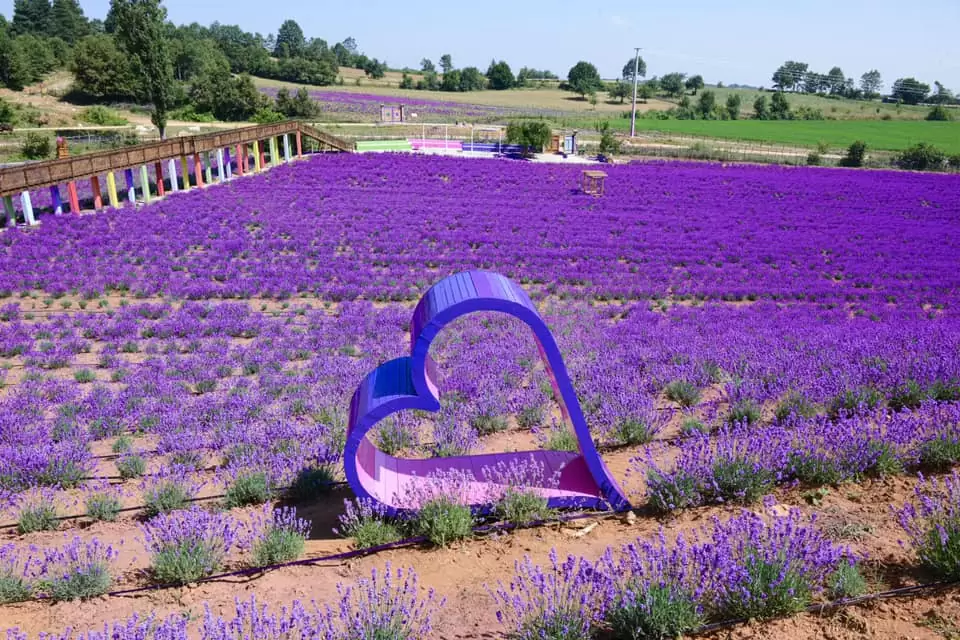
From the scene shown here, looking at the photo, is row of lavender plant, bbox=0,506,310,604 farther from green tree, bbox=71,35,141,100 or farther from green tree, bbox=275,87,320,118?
green tree, bbox=71,35,141,100

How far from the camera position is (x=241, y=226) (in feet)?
79.6

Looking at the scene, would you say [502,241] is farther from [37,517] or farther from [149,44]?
[149,44]

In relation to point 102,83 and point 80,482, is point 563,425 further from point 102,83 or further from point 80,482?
point 102,83

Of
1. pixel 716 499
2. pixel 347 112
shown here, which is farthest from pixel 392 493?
pixel 347 112

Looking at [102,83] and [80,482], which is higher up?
[102,83]

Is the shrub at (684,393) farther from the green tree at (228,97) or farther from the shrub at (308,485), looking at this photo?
the green tree at (228,97)

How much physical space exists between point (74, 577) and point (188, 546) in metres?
0.75

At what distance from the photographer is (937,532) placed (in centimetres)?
396

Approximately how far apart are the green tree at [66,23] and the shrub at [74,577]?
505 feet

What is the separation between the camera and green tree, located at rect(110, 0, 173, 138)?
44438mm

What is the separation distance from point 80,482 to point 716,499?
6.14 metres

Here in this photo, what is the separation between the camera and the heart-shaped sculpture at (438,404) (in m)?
4.92

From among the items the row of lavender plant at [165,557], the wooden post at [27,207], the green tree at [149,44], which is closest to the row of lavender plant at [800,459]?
the row of lavender plant at [165,557]

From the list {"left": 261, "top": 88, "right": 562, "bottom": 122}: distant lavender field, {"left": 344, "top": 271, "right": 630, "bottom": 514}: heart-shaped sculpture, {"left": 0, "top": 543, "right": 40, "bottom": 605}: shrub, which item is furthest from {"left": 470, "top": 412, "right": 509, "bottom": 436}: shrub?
{"left": 261, "top": 88, "right": 562, "bottom": 122}: distant lavender field
